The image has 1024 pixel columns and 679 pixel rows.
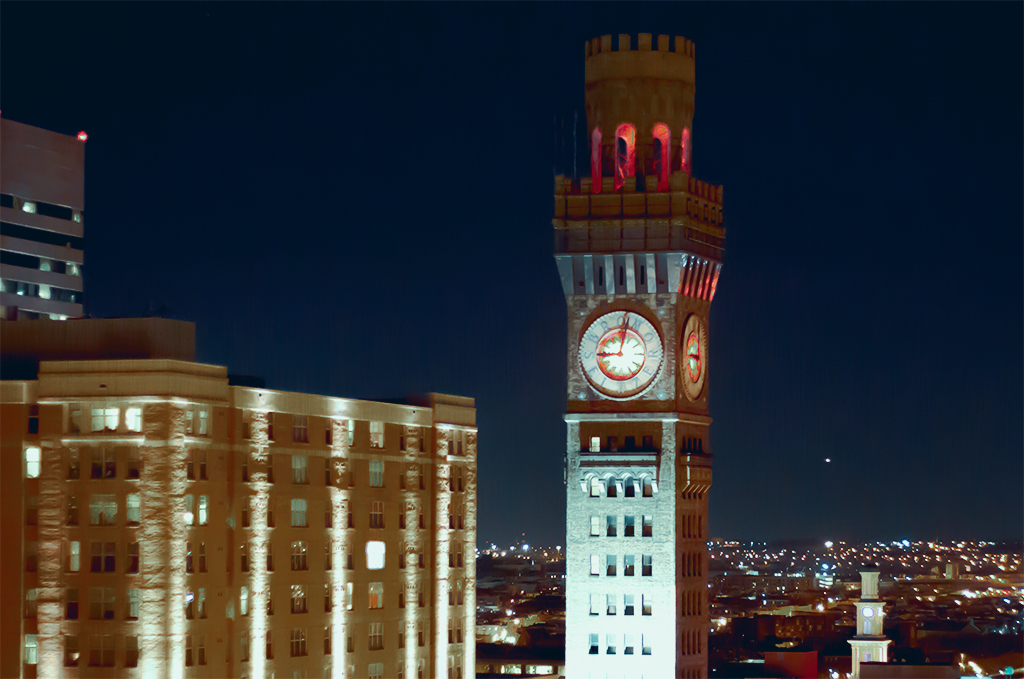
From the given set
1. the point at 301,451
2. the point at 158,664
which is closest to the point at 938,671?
the point at 301,451

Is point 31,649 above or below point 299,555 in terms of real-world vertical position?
below

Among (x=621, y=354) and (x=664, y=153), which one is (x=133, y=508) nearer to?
(x=621, y=354)

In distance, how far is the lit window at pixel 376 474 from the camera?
141 m

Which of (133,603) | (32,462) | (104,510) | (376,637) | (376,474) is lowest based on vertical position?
(376,637)

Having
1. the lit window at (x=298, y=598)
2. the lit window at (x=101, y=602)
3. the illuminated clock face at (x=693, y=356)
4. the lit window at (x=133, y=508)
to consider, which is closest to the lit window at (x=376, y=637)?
the lit window at (x=298, y=598)

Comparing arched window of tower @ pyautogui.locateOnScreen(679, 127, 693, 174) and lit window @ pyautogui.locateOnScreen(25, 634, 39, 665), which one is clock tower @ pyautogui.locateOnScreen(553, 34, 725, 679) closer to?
arched window of tower @ pyautogui.locateOnScreen(679, 127, 693, 174)

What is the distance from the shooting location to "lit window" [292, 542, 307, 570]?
132625mm

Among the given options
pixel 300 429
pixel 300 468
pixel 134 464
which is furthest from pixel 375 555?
pixel 134 464

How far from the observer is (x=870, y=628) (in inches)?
7795

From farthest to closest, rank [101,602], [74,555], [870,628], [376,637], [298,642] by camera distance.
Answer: [870,628] < [376,637] < [298,642] < [74,555] < [101,602]

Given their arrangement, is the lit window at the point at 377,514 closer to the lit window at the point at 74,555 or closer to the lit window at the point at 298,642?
the lit window at the point at 298,642

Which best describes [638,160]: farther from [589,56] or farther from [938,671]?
[938,671]

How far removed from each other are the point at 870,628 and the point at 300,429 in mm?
84310

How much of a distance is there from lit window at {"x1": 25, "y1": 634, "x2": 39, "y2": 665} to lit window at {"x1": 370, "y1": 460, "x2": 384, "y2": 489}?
29.0 meters
